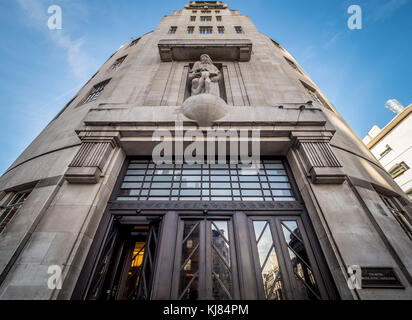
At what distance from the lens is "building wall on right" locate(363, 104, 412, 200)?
20266 mm

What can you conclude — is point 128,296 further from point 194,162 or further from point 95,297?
point 194,162

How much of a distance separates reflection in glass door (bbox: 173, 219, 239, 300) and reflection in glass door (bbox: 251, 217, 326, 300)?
0.69 meters

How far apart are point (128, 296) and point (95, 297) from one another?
100 cm

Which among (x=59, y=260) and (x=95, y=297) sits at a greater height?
(x=59, y=260)

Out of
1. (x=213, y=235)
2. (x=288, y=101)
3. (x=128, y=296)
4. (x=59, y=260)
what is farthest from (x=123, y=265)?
(x=288, y=101)

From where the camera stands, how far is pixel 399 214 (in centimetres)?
559

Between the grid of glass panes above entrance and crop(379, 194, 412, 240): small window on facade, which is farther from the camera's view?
the grid of glass panes above entrance

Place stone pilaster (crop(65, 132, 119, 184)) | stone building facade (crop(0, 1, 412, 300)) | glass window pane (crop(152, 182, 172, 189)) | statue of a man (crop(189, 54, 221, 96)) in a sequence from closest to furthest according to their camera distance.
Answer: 1. stone building facade (crop(0, 1, 412, 300))
2. stone pilaster (crop(65, 132, 119, 184))
3. glass window pane (crop(152, 182, 172, 189))
4. statue of a man (crop(189, 54, 221, 96))

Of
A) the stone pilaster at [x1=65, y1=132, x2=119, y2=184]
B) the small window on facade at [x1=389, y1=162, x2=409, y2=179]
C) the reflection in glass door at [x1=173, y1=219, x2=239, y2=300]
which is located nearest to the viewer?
the reflection in glass door at [x1=173, y1=219, x2=239, y2=300]

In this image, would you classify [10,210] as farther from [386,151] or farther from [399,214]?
[386,151]

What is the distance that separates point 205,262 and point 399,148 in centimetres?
2936

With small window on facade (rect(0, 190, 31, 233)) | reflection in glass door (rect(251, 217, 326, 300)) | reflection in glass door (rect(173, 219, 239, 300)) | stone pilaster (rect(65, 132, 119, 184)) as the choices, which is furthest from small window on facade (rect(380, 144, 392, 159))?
small window on facade (rect(0, 190, 31, 233))

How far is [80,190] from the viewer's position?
15.2 feet

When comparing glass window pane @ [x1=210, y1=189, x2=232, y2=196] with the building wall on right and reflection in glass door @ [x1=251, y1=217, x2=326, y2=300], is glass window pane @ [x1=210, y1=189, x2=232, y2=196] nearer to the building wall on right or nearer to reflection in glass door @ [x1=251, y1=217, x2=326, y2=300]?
reflection in glass door @ [x1=251, y1=217, x2=326, y2=300]
